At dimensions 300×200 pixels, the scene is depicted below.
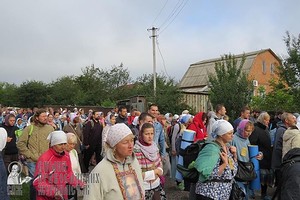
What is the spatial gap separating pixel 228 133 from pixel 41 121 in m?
3.40

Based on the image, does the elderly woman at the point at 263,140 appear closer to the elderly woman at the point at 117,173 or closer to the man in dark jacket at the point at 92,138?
the man in dark jacket at the point at 92,138

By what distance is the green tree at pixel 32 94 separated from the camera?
4891cm

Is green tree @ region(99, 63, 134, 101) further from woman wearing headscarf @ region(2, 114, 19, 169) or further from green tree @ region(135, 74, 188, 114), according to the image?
woman wearing headscarf @ region(2, 114, 19, 169)

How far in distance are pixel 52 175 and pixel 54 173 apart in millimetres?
45

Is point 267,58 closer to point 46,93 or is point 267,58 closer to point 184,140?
point 46,93

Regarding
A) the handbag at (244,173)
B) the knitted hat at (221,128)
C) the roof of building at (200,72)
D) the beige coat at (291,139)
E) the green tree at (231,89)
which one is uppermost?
the roof of building at (200,72)

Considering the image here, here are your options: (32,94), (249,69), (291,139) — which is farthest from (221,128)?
(32,94)

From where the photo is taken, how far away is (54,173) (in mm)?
A: 4352

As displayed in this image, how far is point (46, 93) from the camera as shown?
4947cm

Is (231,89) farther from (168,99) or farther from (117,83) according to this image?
(117,83)

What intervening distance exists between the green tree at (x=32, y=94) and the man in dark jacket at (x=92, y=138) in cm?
4087

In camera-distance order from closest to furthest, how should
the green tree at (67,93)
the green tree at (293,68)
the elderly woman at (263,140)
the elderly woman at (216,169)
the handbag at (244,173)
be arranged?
the elderly woman at (216,169), the handbag at (244,173), the elderly woman at (263,140), the green tree at (293,68), the green tree at (67,93)

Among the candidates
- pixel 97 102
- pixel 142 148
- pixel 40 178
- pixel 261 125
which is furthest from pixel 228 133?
pixel 97 102

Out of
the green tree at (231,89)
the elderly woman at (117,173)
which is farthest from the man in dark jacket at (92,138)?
the green tree at (231,89)
